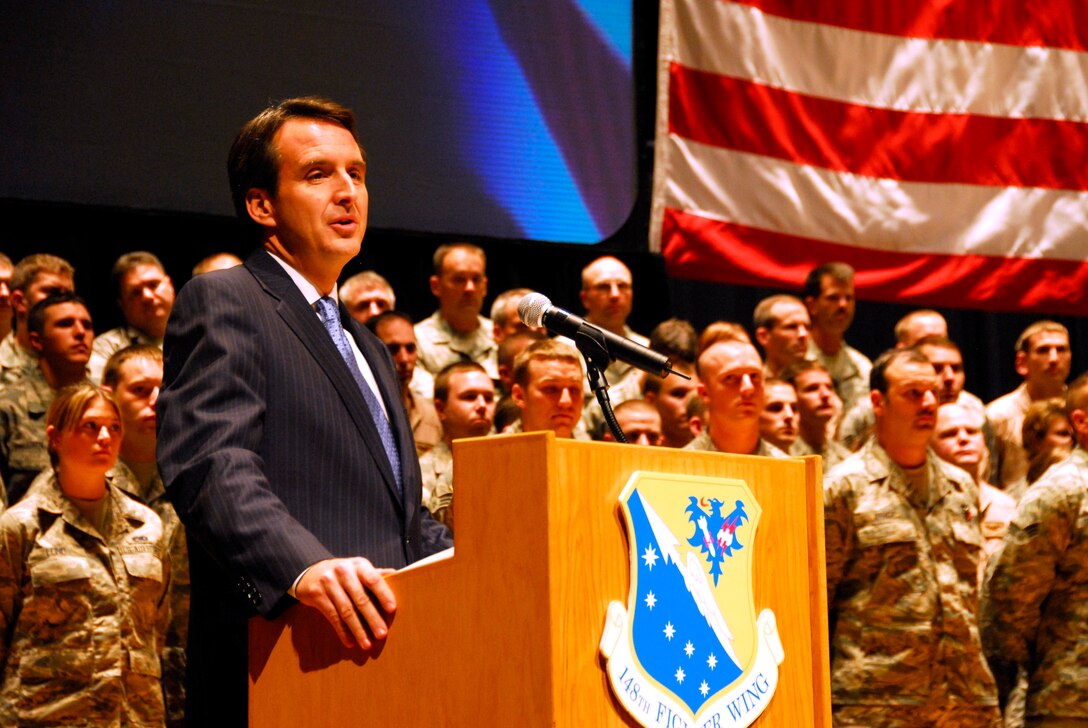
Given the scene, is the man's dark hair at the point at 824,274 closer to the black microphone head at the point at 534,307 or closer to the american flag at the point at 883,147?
the american flag at the point at 883,147

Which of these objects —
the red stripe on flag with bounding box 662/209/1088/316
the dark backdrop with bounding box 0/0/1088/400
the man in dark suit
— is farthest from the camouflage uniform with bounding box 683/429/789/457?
the man in dark suit

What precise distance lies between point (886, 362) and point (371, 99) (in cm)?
270

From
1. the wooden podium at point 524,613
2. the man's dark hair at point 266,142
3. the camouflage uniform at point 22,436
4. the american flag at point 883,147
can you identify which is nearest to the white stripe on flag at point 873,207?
the american flag at point 883,147

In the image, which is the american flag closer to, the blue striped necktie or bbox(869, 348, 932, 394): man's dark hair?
bbox(869, 348, 932, 394): man's dark hair

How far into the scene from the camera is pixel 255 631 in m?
1.72

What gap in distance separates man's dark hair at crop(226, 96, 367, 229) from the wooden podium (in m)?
0.55

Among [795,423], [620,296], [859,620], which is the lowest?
[859,620]

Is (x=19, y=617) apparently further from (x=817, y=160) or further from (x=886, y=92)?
(x=886, y=92)

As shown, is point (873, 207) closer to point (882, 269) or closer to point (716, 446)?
point (882, 269)

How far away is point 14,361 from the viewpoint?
5047mm

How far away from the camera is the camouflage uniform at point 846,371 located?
6121 mm

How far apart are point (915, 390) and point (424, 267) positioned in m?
2.91

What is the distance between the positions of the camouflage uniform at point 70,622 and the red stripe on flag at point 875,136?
369cm

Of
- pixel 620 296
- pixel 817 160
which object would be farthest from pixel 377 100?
pixel 817 160
